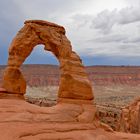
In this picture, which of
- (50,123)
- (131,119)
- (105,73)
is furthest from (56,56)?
(105,73)

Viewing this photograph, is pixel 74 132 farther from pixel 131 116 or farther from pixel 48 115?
pixel 131 116

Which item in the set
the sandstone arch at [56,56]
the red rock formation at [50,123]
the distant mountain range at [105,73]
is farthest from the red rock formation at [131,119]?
the distant mountain range at [105,73]

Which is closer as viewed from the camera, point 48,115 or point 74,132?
point 74,132

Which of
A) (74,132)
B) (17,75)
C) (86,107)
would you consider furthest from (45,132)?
(17,75)

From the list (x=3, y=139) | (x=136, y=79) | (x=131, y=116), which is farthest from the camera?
(x=136, y=79)

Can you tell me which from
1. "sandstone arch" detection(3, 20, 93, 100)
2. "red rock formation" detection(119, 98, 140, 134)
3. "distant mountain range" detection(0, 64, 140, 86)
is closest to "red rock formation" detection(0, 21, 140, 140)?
"sandstone arch" detection(3, 20, 93, 100)

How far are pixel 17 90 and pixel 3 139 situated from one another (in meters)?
7.30

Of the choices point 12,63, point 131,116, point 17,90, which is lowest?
point 131,116

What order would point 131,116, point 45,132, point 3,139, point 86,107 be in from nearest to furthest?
point 3,139 → point 45,132 → point 86,107 → point 131,116

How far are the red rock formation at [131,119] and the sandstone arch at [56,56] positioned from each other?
34.0ft

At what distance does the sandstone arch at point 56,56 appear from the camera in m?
22.0

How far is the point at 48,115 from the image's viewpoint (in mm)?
19719

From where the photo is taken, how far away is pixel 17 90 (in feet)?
75.4

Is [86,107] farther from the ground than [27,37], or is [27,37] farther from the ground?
[27,37]
